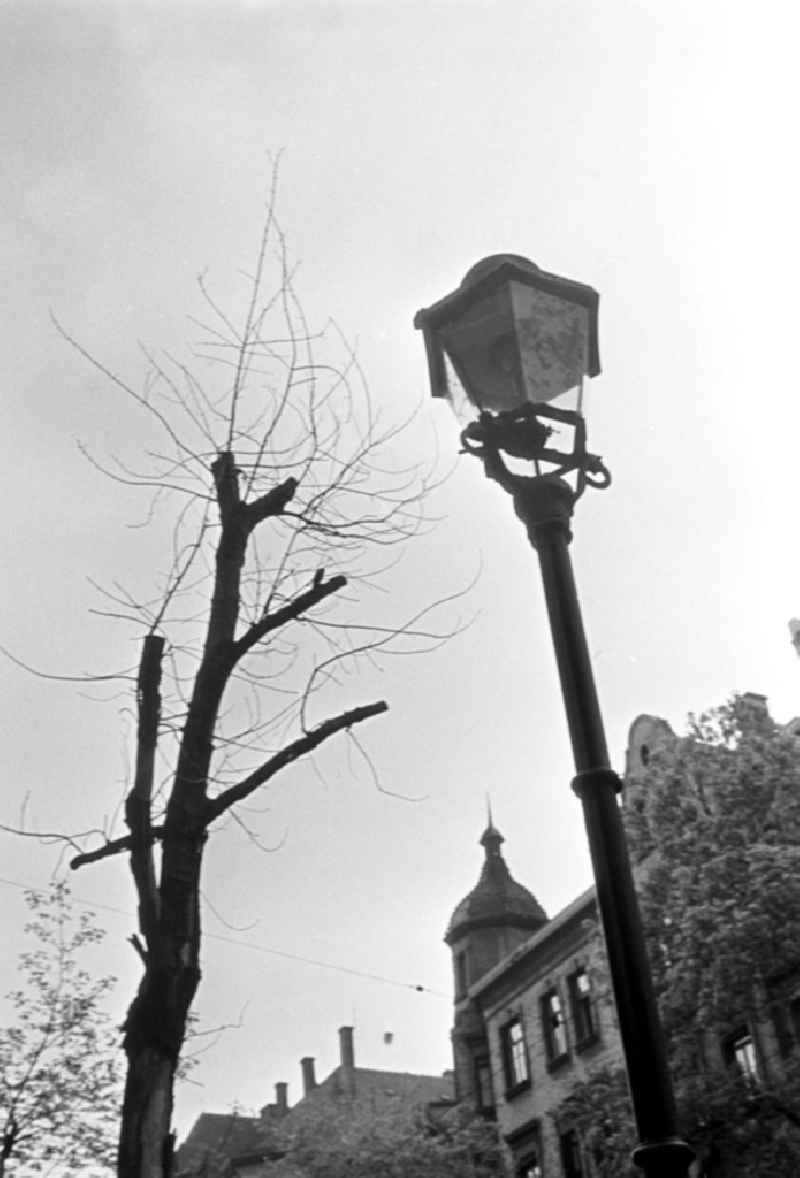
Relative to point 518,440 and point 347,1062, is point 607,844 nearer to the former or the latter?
point 518,440

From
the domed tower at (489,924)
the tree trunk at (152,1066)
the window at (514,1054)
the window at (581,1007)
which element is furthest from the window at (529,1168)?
the tree trunk at (152,1066)

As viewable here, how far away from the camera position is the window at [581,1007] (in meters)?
28.7

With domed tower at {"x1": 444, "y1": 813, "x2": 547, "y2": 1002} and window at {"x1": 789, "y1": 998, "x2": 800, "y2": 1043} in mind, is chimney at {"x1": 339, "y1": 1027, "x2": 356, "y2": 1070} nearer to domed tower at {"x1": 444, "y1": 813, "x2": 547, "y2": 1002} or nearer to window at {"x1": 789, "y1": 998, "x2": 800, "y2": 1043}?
domed tower at {"x1": 444, "y1": 813, "x2": 547, "y2": 1002}

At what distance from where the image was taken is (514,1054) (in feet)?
106

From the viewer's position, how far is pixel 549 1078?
29828 mm

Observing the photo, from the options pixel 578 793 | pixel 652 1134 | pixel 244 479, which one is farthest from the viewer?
pixel 244 479

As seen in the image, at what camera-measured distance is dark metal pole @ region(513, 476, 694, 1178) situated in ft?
10.3

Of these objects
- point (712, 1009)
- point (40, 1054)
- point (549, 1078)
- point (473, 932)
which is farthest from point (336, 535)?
point (473, 932)

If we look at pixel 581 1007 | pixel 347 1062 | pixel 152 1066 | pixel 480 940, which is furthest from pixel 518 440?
pixel 347 1062

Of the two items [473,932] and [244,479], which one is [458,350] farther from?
[473,932]

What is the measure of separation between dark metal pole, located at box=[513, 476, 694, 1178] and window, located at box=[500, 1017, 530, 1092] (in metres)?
29.3

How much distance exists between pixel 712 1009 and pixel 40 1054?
44.3ft

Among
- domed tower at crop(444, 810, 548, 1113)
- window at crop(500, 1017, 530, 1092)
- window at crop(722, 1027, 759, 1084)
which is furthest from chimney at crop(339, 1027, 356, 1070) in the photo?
window at crop(722, 1027, 759, 1084)

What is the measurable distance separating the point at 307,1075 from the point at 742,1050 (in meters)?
46.4
